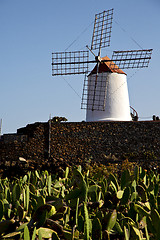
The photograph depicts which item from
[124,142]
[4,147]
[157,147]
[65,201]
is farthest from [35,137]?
[65,201]

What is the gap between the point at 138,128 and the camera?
16.4m

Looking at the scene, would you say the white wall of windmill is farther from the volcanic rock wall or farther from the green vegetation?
the green vegetation

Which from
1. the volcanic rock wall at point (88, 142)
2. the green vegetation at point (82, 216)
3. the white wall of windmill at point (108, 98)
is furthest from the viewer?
the white wall of windmill at point (108, 98)

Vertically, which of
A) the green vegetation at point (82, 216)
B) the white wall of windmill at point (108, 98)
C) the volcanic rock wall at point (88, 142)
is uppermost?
the white wall of windmill at point (108, 98)

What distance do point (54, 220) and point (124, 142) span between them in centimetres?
1489

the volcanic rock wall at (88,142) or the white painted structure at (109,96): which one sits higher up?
the white painted structure at (109,96)

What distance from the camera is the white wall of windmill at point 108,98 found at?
17.9 m

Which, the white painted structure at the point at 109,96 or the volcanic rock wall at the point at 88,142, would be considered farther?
the white painted structure at the point at 109,96

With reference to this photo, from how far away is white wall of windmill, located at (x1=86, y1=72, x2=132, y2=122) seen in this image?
17.9 m

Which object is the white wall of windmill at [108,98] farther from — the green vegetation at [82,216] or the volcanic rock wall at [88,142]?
the green vegetation at [82,216]

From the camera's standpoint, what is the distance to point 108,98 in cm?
1798

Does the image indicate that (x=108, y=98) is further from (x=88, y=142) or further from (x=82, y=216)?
(x=82, y=216)

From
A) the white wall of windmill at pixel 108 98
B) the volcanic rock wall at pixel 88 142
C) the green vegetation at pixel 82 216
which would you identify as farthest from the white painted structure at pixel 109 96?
the green vegetation at pixel 82 216

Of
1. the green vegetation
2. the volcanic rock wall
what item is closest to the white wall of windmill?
the volcanic rock wall
